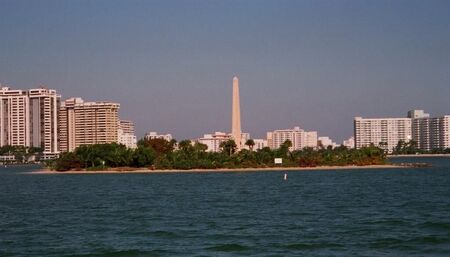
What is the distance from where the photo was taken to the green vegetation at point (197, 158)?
323 ft

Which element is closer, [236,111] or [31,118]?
[236,111]

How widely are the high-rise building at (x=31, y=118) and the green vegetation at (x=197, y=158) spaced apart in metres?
70.7

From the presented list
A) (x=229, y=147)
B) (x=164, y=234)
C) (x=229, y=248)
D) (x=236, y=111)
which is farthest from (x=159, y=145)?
(x=229, y=248)

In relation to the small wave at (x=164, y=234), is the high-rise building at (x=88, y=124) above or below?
above

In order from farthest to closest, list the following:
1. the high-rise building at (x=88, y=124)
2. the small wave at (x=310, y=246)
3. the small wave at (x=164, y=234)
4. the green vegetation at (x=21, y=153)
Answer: the high-rise building at (x=88, y=124)
the green vegetation at (x=21, y=153)
the small wave at (x=164, y=234)
the small wave at (x=310, y=246)

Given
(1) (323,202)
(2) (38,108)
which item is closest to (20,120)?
(2) (38,108)

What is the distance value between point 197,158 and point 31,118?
83383 mm

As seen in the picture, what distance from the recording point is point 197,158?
101312 mm

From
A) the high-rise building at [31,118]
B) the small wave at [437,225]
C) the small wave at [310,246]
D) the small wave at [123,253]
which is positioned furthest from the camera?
the high-rise building at [31,118]

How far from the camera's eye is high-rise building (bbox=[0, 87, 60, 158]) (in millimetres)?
171750

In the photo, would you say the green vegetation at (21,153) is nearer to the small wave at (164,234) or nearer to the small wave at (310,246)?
the small wave at (164,234)

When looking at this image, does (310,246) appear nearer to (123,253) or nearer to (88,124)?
(123,253)

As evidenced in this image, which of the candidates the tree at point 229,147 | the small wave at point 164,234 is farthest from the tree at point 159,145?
the small wave at point 164,234

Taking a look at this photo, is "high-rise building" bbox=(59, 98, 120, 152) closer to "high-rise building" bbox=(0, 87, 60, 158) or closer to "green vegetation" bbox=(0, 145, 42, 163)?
"high-rise building" bbox=(0, 87, 60, 158)
